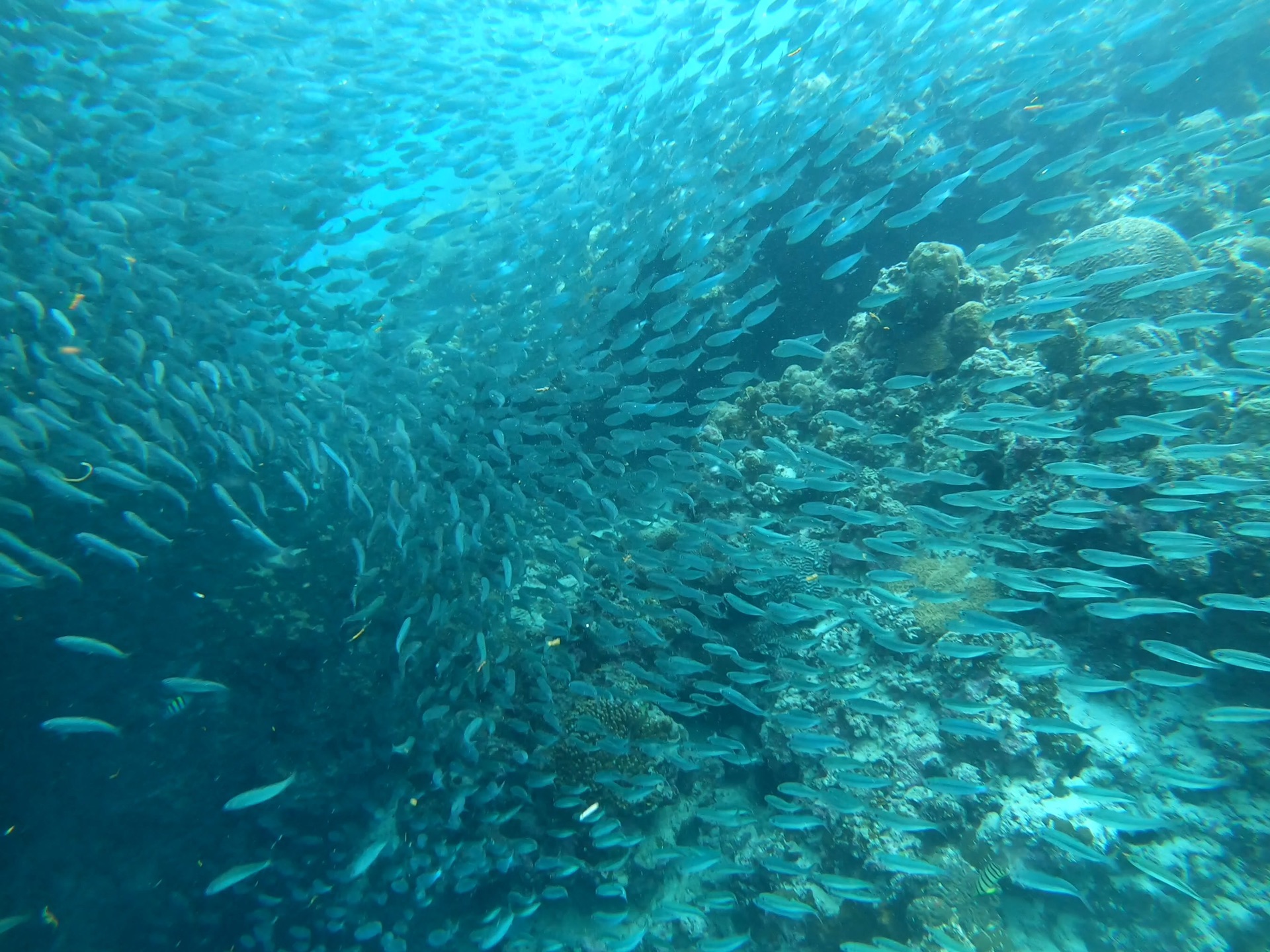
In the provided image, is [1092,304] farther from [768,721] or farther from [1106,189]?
[768,721]

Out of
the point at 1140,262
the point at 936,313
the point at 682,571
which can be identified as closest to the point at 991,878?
the point at 682,571

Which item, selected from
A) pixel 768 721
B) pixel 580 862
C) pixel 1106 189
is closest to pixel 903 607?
pixel 768 721

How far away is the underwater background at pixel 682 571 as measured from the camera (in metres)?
5.23

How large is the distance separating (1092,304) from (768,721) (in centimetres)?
737

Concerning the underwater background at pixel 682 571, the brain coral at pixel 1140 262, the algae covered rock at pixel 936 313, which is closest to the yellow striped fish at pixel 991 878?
the underwater background at pixel 682 571

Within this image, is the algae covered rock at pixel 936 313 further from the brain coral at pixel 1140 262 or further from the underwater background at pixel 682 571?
the brain coral at pixel 1140 262

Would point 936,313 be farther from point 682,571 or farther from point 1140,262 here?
point 682,571

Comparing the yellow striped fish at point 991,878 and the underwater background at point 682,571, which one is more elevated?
the underwater background at point 682,571

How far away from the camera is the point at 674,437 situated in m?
10.5

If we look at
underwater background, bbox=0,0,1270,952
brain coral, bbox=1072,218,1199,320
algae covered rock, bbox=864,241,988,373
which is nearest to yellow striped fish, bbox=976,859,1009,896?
underwater background, bbox=0,0,1270,952

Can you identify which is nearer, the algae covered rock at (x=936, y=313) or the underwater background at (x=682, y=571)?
the underwater background at (x=682, y=571)

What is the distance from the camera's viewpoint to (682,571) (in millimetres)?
7012

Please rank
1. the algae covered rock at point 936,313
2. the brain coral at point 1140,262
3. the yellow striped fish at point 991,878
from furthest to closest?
the algae covered rock at point 936,313 < the brain coral at point 1140,262 < the yellow striped fish at point 991,878

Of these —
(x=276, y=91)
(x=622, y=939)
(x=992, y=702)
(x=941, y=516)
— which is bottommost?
(x=622, y=939)
